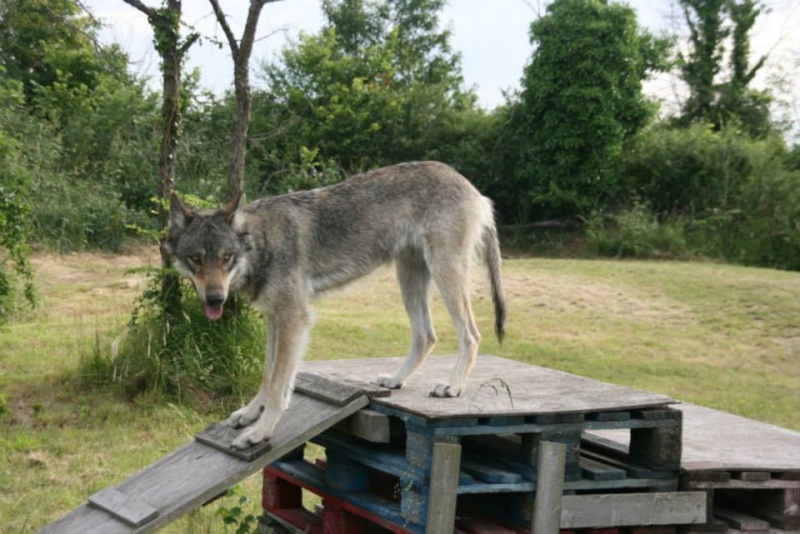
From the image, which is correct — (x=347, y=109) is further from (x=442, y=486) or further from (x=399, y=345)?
(x=442, y=486)

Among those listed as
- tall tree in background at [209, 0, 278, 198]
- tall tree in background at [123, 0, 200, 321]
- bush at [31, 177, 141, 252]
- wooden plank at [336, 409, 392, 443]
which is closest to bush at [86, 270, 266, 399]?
tall tree in background at [123, 0, 200, 321]

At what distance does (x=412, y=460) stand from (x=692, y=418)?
2.44 m

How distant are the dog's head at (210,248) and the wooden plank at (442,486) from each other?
4.43ft

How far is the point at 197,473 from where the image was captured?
4.81m

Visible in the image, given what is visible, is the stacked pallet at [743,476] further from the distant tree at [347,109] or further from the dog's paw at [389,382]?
the distant tree at [347,109]

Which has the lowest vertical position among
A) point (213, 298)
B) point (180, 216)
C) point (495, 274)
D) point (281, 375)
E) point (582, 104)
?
point (281, 375)

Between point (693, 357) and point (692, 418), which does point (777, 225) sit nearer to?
point (693, 357)

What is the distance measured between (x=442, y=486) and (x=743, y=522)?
1.76 m

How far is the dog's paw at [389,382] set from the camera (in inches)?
213

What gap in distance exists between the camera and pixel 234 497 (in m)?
6.95

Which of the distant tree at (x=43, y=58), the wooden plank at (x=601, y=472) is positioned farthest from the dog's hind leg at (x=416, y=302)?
the distant tree at (x=43, y=58)

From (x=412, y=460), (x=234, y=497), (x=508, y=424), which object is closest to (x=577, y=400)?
(x=508, y=424)

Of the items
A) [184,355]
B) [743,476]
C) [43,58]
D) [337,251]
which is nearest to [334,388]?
[337,251]

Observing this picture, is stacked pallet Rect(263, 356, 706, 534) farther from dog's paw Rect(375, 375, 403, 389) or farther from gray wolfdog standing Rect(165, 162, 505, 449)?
gray wolfdog standing Rect(165, 162, 505, 449)
